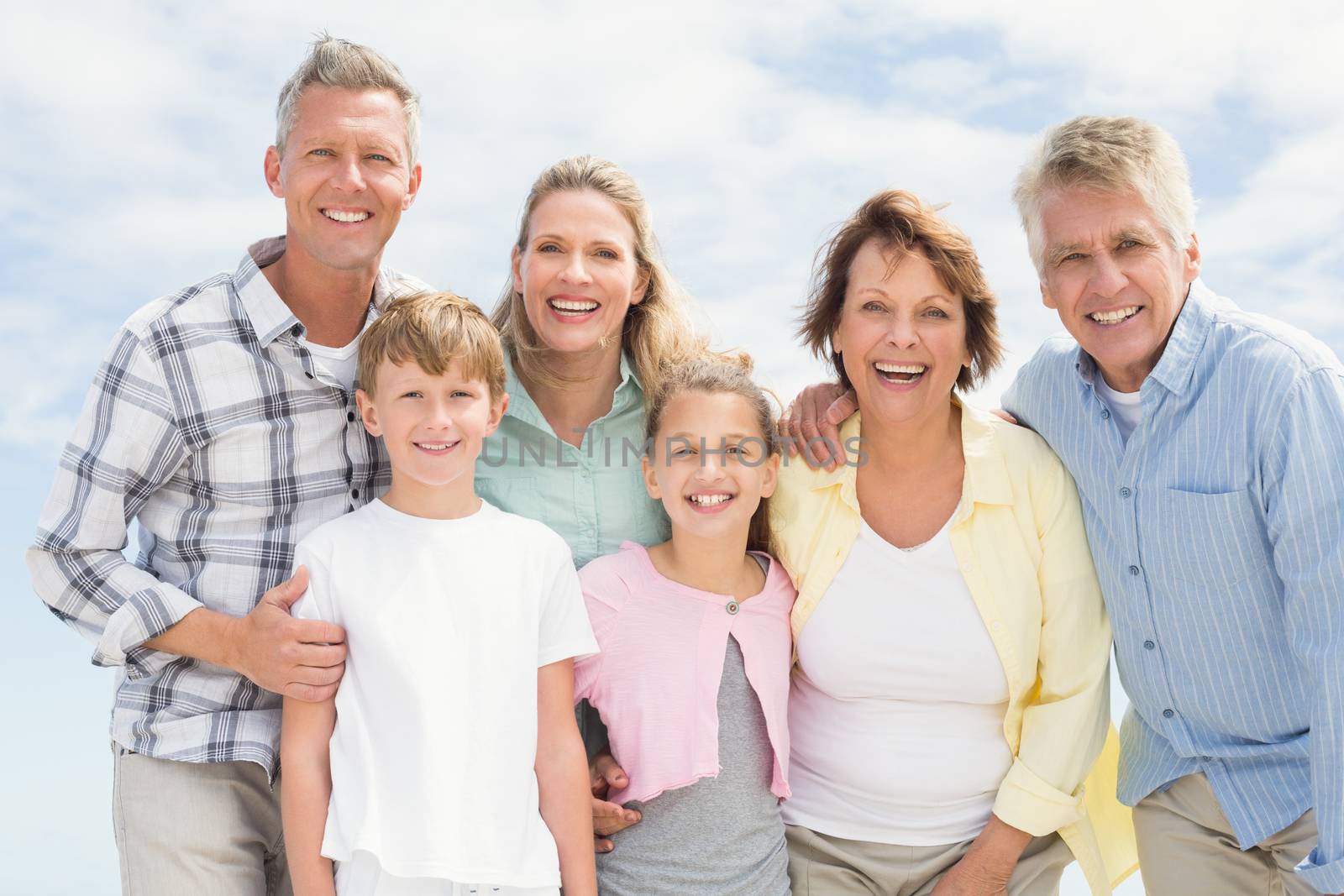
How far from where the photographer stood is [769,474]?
130 inches

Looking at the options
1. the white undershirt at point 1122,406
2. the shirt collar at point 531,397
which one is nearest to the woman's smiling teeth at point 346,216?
the shirt collar at point 531,397

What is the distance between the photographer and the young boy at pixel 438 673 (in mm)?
2666

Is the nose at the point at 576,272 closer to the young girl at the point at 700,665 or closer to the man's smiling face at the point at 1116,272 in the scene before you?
the young girl at the point at 700,665

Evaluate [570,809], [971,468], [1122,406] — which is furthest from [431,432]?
[1122,406]

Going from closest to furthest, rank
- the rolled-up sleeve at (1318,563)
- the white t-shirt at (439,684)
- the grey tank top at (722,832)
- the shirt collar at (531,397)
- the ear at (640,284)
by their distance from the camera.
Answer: the white t-shirt at (439,684) < the rolled-up sleeve at (1318,563) < the grey tank top at (722,832) < the shirt collar at (531,397) < the ear at (640,284)

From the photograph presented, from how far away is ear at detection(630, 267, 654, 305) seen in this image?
3684 mm

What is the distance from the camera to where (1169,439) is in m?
3.18

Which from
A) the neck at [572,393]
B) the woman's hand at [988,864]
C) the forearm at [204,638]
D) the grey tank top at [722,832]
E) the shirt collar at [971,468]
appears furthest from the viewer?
the neck at [572,393]

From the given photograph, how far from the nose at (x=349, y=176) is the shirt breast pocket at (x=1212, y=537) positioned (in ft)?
8.48

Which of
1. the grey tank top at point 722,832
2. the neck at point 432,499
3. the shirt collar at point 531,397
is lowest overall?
the grey tank top at point 722,832

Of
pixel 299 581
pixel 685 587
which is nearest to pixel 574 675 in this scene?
pixel 685 587

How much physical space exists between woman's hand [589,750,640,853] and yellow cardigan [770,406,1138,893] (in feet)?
Result: 2.23

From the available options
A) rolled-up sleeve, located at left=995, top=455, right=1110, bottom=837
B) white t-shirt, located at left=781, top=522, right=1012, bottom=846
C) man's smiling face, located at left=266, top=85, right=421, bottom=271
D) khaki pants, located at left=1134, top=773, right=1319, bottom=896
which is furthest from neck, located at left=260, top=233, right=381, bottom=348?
khaki pants, located at left=1134, top=773, right=1319, bottom=896

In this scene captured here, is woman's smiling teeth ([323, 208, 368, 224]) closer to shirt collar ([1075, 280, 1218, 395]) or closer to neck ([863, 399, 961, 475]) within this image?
neck ([863, 399, 961, 475])
